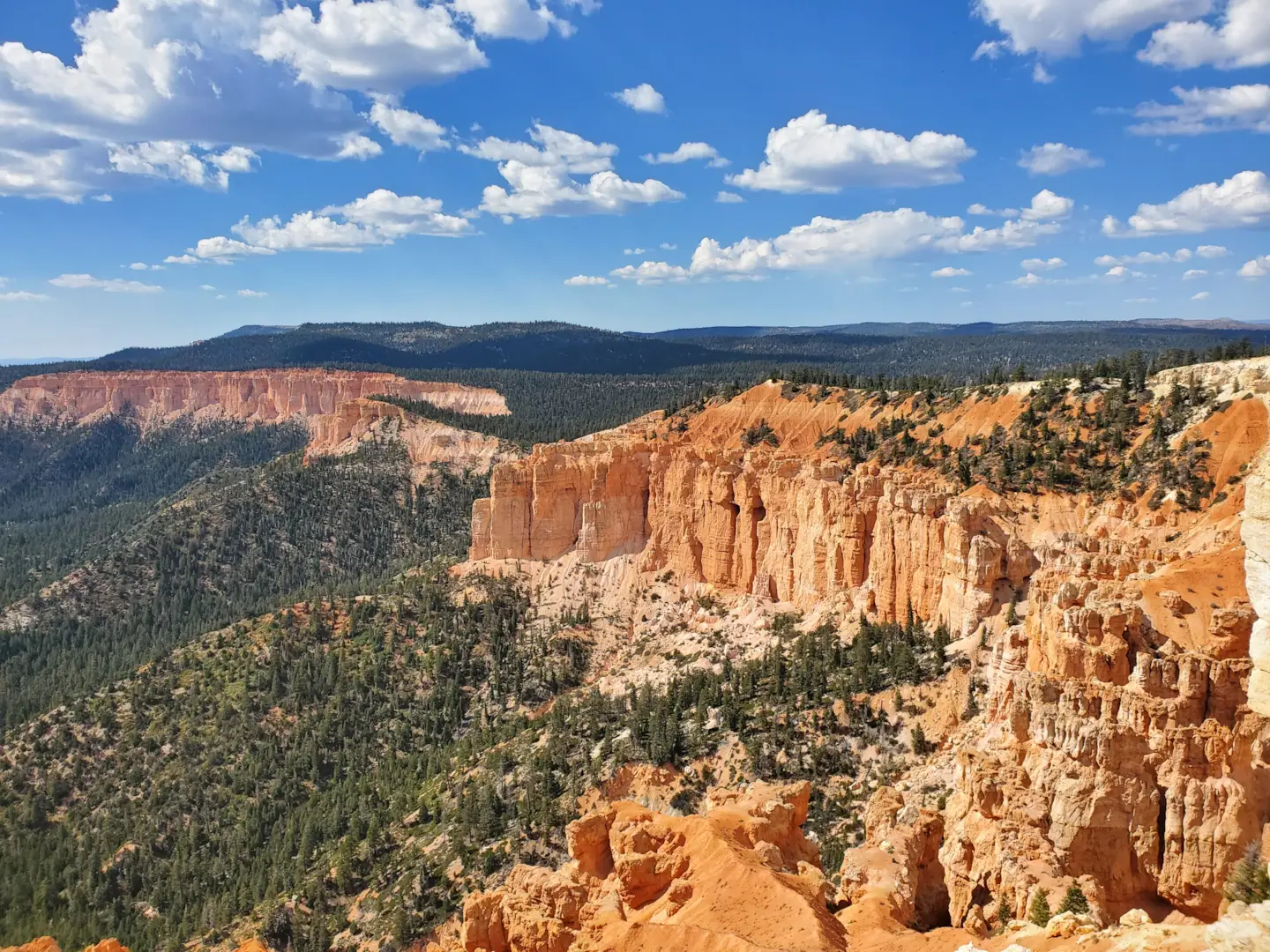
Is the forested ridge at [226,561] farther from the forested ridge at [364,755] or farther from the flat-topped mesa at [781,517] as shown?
the flat-topped mesa at [781,517]

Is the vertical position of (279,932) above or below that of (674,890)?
below

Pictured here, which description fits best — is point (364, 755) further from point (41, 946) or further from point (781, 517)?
point (41, 946)

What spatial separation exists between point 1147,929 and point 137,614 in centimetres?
11227

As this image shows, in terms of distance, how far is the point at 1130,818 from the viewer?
64.9 feet

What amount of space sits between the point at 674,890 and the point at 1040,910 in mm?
8328

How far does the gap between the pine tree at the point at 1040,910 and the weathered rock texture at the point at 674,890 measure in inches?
158

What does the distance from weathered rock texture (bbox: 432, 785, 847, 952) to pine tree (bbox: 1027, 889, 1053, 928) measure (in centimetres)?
401

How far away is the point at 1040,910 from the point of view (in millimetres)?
18422

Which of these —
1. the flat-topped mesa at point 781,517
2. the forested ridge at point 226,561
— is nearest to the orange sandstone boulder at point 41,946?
the flat-topped mesa at point 781,517

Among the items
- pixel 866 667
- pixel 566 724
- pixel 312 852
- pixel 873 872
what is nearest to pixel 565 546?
pixel 566 724

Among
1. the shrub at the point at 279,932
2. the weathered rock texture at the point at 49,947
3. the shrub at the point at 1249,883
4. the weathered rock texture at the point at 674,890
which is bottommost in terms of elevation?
the shrub at the point at 279,932

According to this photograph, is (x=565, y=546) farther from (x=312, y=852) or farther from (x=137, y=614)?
(x=137, y=614)

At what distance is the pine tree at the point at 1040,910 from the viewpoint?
1809 centimetres

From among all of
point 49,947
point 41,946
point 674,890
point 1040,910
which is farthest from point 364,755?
point 1040,910
